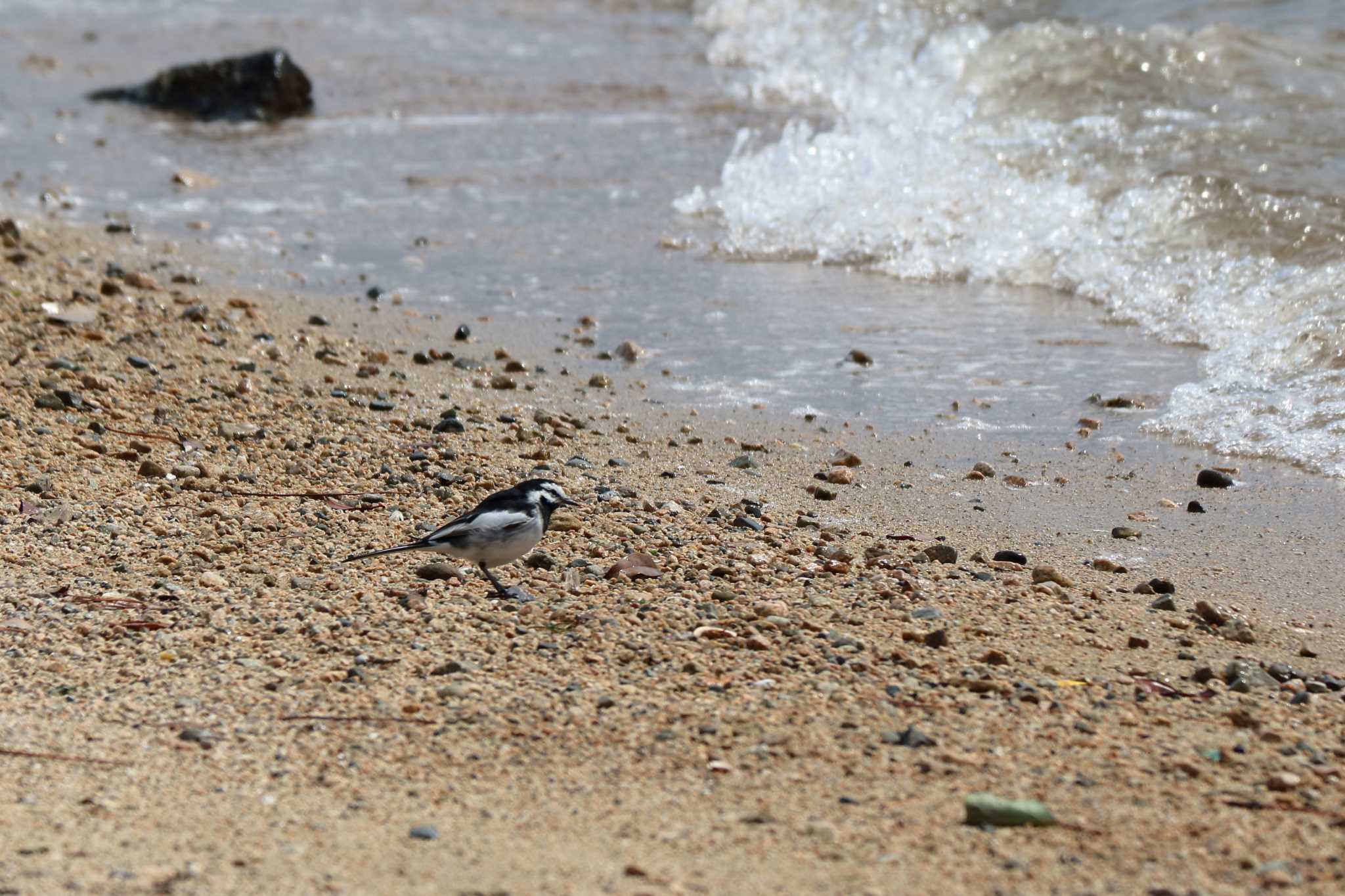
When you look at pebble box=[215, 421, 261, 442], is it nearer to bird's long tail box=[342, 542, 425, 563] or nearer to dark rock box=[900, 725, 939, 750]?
bird's long tail box=[342, 542, 425, 563]

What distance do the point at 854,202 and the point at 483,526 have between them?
20.4 feet

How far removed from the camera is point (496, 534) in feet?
15.2

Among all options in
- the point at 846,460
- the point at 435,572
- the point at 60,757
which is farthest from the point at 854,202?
the point at 60,757

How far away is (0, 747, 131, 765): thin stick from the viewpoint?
3.64m

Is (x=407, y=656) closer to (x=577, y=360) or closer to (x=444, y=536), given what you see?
(x=444, y=536)

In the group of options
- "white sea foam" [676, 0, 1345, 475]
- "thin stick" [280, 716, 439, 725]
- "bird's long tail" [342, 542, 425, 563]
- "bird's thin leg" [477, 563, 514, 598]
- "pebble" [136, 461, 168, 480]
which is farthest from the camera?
"white sea foam" [676, 0, 1345, 475]

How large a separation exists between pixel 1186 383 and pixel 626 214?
4.48 meters

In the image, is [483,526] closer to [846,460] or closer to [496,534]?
[496,534]

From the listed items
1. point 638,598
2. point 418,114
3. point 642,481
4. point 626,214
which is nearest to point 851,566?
point 638,598

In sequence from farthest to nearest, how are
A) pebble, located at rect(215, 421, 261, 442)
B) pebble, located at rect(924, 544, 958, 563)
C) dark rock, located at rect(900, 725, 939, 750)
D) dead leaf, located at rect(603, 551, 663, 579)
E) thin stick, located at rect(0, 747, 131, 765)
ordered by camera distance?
pebble, located at rect(215, 421, 261, 442) < pebble, located at rect(924, 544, 958, 563) < dead leaf, located at rect(603, 551, 663, 579) < dark rock, located at rect(900, 725, 939, 750) < thin stick, located at rect(0, 747, 131, 765)

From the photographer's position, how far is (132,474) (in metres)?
5.70

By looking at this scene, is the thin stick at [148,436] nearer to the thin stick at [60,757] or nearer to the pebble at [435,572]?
the pebble at [435,572]

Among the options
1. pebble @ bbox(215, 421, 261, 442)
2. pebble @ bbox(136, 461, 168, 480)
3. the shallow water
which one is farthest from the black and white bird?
Answer: the shallow water

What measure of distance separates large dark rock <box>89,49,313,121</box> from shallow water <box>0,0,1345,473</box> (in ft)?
0.98
